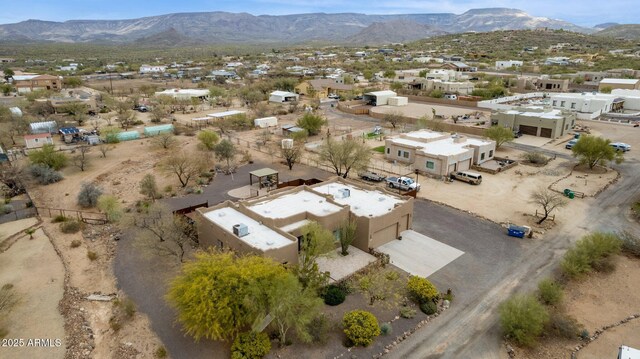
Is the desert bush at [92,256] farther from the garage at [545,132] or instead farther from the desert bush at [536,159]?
the garage at [545,132]

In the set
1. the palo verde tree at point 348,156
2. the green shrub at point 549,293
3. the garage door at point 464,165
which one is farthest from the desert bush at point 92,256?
the garage door at point 464,165

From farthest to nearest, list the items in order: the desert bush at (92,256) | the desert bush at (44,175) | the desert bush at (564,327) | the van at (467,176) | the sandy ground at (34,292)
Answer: the desert bush at (44,175) < the van at (467,176) < the desert bush at (92,256) < the desert bush at (564,327) < the sandy ground at (34,292)

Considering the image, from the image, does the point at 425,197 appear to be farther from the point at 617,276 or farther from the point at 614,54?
Answer: the point at 614,54

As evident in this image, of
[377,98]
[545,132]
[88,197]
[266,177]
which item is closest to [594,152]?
[545,132]

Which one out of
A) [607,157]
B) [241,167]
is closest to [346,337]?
[241,167]

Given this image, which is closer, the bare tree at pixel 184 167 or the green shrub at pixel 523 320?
the green shrub at pixel 523 320

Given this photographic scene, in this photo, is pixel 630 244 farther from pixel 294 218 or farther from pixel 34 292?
pixel 34 292
